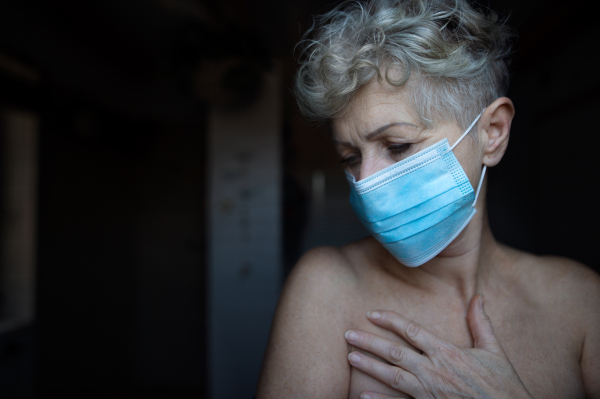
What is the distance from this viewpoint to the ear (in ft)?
3.17

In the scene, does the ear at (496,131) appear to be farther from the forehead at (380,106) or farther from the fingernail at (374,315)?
the fingernail at (374,315)

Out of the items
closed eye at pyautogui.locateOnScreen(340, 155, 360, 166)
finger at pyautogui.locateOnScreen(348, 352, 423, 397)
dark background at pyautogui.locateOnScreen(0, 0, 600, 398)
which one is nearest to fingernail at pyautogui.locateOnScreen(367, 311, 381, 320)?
finger at pyautogui.locateOnScreen(348, 352, 423, 397)

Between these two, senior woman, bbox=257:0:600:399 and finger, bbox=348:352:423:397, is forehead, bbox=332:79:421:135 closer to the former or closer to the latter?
senior woman, bbox=257:0:600:399

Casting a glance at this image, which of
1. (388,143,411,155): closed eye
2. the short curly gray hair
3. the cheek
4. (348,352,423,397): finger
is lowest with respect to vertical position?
(348,352,423,397): finger

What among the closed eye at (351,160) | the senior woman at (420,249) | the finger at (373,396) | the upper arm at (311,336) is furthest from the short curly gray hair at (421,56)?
the finger at (373,396)

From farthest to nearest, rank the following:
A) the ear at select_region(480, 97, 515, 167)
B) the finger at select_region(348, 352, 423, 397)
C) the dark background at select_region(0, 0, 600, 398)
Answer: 1. the dark background at select_region(0, 0, 600, 398)
2. the ear at select_region(480, 97, 515, 167)
3. the finger at select_region(348, 352, 423, 397)

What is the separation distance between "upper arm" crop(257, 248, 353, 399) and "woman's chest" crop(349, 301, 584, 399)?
6 cm

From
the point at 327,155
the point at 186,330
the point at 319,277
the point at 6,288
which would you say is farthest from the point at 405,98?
the point at 186,330

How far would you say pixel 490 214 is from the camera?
3457 mm

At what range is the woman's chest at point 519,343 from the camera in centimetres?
92

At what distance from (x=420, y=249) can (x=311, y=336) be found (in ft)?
1.27

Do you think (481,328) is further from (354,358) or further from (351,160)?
(351,160)

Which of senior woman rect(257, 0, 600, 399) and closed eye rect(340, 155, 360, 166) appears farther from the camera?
closed eye rect(340, 155, 360, 166)

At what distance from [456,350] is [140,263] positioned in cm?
450
